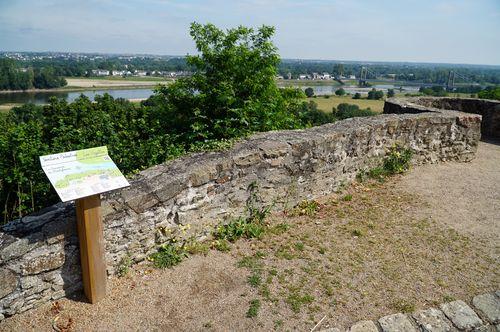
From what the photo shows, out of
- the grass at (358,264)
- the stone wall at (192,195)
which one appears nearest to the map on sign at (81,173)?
the stone wall at (192,195)

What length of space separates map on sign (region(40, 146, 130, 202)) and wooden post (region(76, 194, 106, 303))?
0.45 ft

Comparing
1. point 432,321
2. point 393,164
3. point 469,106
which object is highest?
point 469,106

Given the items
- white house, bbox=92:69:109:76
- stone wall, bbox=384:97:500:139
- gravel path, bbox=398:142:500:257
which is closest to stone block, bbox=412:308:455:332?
gravel path, bbox=398:142:500:257

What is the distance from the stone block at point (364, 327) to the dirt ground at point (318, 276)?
9 cm

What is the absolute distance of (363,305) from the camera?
138 inches

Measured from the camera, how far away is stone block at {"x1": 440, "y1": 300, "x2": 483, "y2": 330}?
11.0ft

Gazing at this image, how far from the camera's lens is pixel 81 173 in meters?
3.04

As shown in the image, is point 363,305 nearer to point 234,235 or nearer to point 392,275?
point 392,275

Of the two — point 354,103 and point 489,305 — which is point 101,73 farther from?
point 489,305

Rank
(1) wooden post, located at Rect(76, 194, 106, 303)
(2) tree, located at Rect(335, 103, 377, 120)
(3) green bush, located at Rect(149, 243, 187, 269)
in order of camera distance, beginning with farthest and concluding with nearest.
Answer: (2) tree, located at Rect(335, 103, 377, 120), (3) green bush, located at Rect(149, 243, 187, 269), (1) wooden post, located at Rect(76, 194, 106, 303)

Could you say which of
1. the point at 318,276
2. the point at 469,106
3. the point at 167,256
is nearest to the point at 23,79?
the point at 469,106

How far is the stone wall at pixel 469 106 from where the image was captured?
993 cm

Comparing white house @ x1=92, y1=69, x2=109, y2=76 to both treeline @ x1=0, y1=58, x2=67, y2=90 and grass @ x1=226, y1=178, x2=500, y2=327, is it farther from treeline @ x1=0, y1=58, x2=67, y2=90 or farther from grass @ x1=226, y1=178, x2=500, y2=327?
grass @ x1=226, y1=178, x2=500, y2=327

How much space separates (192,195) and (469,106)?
10167 millimetres
